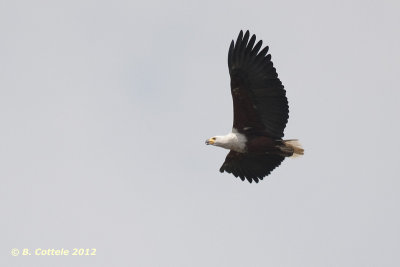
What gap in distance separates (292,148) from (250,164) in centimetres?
145

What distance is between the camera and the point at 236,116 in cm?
2369

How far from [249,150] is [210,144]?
0.99m

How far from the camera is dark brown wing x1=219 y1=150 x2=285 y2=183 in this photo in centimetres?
2453

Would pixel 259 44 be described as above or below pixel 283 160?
above

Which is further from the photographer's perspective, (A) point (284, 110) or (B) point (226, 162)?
(B) point (226, 162)

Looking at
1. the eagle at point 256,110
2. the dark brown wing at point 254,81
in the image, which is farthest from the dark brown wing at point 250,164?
the dark brown wing at point 254,81

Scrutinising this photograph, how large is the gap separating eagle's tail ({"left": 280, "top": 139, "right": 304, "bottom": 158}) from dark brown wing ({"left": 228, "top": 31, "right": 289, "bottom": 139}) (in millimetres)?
831

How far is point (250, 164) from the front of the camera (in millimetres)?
24984

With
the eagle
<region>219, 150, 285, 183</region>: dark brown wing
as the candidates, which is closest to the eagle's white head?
the eagle

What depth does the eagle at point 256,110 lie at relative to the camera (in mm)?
23172

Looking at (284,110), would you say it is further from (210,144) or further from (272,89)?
(210,144)

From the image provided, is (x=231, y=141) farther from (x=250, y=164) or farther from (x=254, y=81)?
(x=254, y=81)

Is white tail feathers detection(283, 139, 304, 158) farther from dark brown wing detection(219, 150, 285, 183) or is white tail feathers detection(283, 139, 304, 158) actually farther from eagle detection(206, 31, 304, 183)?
dark brown wing detection(219, 150, 285, 183)

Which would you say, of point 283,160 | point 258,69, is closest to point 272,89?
point 258,69
